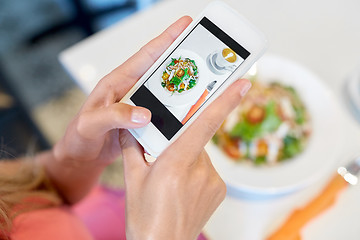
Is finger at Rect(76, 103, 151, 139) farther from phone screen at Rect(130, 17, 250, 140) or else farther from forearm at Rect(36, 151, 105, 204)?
forearm at Rect(36, 151, 105, 204)

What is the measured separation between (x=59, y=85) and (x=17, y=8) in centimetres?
44

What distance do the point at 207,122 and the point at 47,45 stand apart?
3.89 ft

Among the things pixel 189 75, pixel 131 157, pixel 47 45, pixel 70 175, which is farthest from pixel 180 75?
pixel 47 45

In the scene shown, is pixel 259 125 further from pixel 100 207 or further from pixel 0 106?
pixel 0 106

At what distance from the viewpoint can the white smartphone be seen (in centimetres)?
38

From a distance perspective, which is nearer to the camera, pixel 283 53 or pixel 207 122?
pixel 207 122

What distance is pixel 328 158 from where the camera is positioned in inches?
21.5

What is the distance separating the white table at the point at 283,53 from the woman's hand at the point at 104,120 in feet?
0.54

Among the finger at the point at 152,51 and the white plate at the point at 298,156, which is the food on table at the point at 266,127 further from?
the finger at the point at 152,51

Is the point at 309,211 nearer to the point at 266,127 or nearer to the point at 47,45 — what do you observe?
the point at 266,127

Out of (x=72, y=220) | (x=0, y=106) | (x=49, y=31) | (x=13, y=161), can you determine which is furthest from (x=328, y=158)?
(x=49, y=31)

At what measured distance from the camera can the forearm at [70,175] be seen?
527mm

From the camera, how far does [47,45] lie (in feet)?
4.40

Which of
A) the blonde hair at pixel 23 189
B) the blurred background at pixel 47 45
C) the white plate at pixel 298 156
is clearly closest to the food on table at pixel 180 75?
the white plate at pixel 298 156
